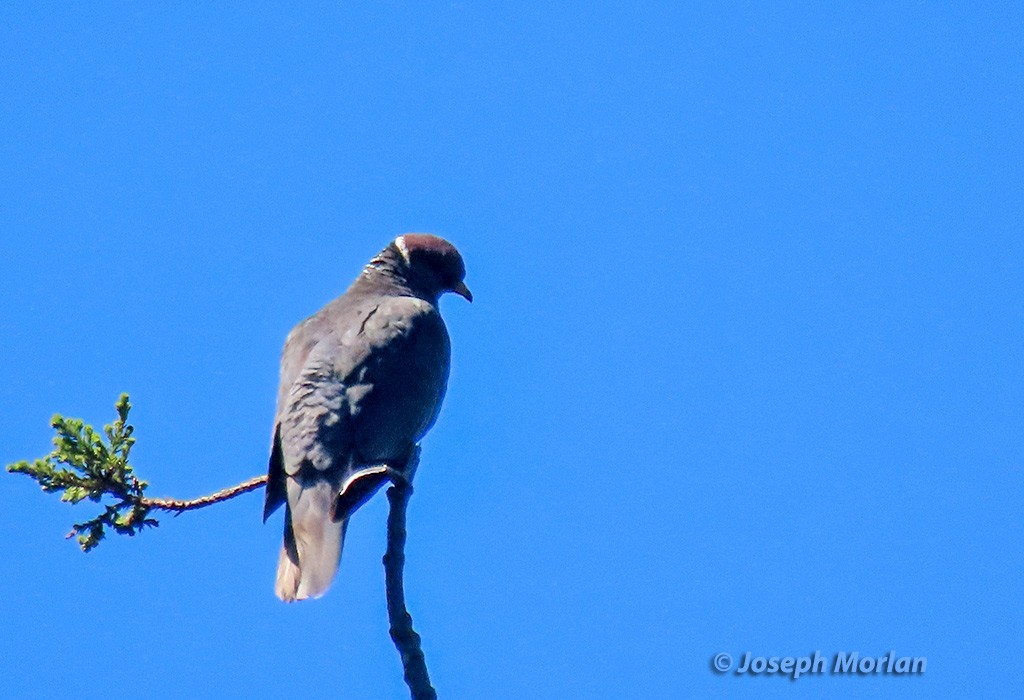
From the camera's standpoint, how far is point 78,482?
4477mm

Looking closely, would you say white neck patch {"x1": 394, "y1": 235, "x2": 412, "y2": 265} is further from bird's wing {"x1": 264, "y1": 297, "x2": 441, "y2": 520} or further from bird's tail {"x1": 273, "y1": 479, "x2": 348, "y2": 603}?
bird's tail {"x1": 273, "y1": 479, "x2": 348, "y2": 603}

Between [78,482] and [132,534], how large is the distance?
280mm

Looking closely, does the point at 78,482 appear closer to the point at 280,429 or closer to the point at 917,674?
the point at 280,429

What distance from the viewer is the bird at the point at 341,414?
4.61 m

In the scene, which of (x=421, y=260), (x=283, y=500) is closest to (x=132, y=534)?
(x=283, y=500)

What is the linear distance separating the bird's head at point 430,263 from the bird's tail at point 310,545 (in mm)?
2072

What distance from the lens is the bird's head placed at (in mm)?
6645

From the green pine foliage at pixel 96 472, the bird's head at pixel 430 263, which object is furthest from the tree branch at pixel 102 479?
the bird's head at pixel 430 263

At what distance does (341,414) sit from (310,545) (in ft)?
2.12

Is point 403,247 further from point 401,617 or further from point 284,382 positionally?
point 401,617

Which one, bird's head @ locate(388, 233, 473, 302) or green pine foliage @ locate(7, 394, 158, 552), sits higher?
bird's head @ locate(388, 233, 473, 302)

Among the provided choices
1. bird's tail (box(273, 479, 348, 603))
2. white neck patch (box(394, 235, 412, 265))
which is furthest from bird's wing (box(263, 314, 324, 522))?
white neck patch (box(394, 235, 412, 265))

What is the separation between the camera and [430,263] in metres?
6.69

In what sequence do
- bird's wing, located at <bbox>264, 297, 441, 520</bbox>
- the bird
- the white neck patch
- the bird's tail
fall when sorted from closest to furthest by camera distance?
the bird's tail
the bird
bird's wing, located at <bbox>264, 297, 441, 520</bbox>
the white neck patch
